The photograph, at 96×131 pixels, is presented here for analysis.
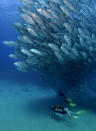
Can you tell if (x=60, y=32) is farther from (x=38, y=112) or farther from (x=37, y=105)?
(x=38, y=112)

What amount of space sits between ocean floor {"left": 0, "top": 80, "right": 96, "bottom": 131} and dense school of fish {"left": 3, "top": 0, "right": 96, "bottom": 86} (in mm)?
1700

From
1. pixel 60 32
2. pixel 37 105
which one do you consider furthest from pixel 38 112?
pixel 60 32

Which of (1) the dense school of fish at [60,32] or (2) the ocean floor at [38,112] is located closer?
(2) the ocean floor at [38,112]

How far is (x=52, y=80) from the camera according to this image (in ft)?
34.8

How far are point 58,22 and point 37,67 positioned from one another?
101 inches

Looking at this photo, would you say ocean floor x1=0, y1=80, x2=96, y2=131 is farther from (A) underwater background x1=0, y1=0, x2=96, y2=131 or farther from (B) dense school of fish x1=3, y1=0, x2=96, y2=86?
(B) dense school of fish x1=3, y1=0, x2=96, y2=86

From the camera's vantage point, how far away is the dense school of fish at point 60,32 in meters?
7.42

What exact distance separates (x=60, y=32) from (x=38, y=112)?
3694 millimetres

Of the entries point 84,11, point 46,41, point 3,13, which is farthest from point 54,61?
point 3,13

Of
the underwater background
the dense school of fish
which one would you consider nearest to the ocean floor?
the underwater background

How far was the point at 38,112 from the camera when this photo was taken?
7.43m

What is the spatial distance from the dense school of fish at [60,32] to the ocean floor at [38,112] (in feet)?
5.58

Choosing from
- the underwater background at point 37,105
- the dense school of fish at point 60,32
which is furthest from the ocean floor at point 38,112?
the dense school of fish at point 60,32

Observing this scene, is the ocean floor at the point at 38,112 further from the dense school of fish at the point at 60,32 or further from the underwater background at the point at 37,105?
the dense school of fish at the point at 60,32
